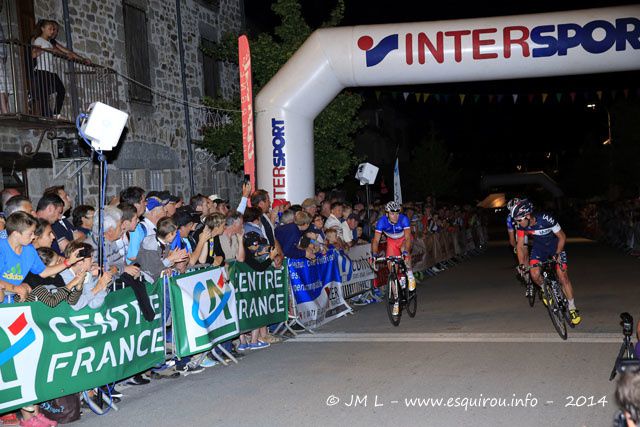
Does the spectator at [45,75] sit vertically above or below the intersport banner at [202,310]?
above

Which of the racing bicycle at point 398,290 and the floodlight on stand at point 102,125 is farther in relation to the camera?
the racing bicycle at point 398,290


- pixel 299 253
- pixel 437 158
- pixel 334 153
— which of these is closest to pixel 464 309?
pixel 299 253

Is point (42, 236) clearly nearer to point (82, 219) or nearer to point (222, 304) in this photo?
point (82, 219)

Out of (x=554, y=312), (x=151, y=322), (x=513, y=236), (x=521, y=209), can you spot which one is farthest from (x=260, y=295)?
(x=513, y=236)

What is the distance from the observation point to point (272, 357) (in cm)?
987

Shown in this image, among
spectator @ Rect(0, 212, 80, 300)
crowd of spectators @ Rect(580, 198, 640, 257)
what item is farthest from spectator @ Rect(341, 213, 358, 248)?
crowd of spectators @ Rect(580, 198, 640, 257)

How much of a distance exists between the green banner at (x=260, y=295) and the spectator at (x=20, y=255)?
3206 millimetres

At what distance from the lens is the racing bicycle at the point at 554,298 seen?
10195 millimetres

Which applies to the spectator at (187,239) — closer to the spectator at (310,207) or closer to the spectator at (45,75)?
the spectator at (310,207)

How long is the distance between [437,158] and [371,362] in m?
43.9

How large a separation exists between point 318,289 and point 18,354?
22.4ft

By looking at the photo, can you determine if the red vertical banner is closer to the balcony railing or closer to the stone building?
the stone building

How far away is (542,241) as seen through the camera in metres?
11.3

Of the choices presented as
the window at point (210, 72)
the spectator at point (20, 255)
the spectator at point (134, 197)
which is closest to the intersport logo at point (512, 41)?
the spectator at point (134, 197)
